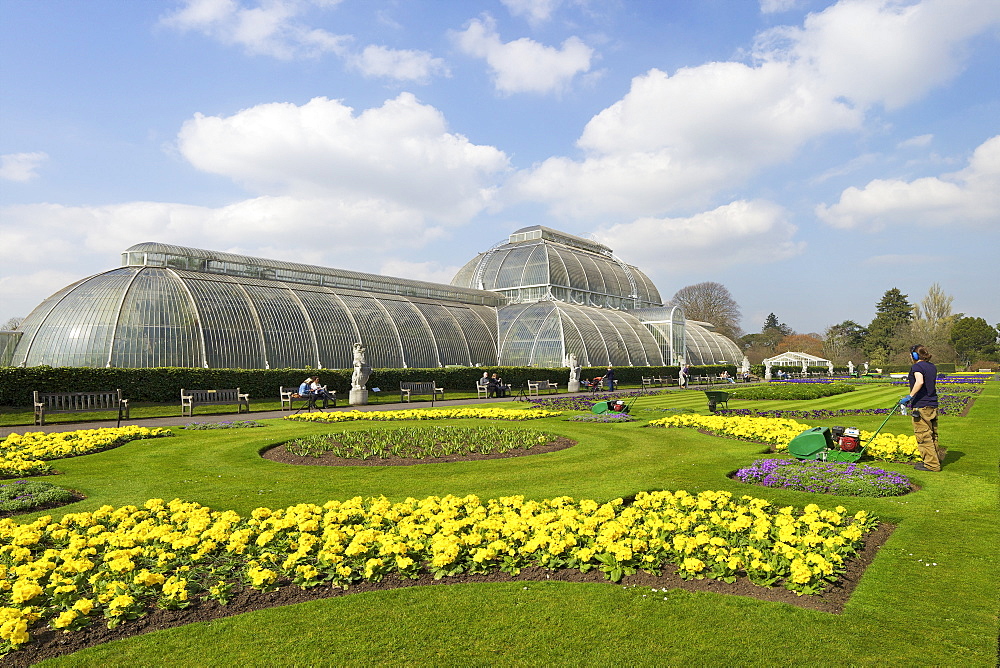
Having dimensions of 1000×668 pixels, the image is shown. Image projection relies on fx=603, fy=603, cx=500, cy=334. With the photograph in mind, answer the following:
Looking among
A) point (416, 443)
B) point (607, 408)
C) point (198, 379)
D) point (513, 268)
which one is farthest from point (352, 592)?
point (513, 268)

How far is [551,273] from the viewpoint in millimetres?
60156

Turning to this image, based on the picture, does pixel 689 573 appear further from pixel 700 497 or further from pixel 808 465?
pixel 808 465

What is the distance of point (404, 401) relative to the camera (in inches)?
1262

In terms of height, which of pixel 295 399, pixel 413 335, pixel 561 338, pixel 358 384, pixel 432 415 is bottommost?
pixel 432 415

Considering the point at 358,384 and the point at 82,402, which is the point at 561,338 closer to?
the point at 358,384

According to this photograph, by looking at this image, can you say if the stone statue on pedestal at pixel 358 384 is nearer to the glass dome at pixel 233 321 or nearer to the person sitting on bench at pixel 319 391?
the person sitting on bench at pixel 319 391

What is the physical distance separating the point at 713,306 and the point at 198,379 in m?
90.6

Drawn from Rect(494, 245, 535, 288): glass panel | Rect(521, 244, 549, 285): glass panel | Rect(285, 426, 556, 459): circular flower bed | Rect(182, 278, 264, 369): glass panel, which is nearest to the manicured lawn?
Rect(285, 426, 556, 459): circular flower bed

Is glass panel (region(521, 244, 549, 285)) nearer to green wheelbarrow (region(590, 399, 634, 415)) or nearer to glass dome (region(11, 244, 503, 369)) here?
glass dome (region(11, 244, 503, 369))

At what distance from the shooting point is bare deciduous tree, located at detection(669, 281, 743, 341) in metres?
102

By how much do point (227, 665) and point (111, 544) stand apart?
320cm

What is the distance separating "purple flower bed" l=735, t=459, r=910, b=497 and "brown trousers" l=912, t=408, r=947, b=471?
1603 millimetres

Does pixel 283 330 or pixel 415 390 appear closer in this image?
pixel 415 390

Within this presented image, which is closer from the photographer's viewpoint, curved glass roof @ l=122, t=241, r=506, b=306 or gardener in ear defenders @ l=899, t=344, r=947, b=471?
gardener in ear defenders @ l=899, t=344, r=947, b=471
